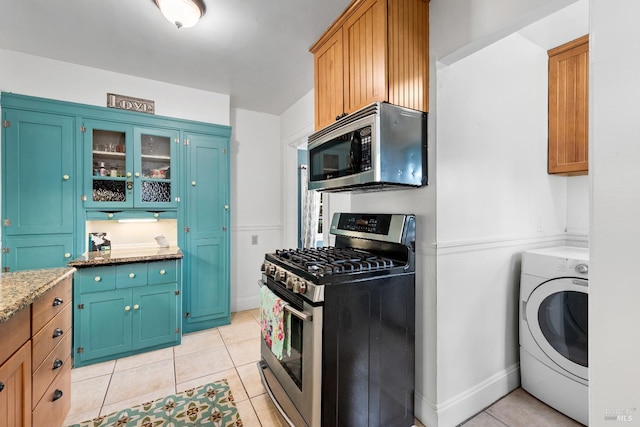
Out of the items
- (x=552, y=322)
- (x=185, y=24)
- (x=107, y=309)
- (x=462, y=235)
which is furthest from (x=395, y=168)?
(x=107, y=309)

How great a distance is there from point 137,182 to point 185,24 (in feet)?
5.28

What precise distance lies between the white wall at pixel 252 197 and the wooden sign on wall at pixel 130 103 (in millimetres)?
953

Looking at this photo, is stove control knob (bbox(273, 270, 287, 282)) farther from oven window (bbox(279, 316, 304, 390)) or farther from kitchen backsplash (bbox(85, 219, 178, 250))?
kitchen backsplash (bbox(85, 219, 178, 250))

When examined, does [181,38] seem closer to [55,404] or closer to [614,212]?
[55,404]

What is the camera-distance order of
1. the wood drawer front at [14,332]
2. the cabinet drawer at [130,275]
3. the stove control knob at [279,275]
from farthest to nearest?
the cabinet drawer at [130,275], the stove control knob at [279,275], the wood drawer front at [14,332]

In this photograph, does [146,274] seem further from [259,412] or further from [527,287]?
[527,287]

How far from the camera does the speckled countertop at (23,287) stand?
1.03 m

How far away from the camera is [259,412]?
180 centimetres

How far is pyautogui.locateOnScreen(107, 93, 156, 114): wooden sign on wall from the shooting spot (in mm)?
2682

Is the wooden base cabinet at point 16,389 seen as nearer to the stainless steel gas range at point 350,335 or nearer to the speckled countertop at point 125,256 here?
the stainless steel gas range at point 350,335

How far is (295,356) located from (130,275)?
72.6 inches

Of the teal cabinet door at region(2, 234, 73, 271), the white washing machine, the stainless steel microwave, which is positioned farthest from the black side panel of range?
the teal cabinet door at region(2, 234, 73, 271)

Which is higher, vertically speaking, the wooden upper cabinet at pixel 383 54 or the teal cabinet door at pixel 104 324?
the wooden upper cabinet at pixel 383 54

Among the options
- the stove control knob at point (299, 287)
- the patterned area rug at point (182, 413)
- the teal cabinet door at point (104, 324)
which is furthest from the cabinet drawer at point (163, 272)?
the stove control knob at point (299, 287)
